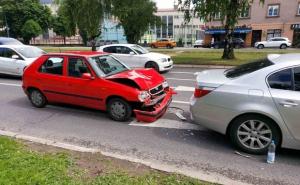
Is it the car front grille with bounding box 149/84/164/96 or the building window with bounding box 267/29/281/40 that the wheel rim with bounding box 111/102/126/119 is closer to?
the car front grille with bounding box 149/84/164/96

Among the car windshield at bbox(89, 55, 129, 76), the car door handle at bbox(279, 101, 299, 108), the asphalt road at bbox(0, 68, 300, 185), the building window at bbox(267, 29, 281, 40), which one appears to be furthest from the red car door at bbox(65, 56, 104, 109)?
the building window at bbox(267, 29, 281, 40)

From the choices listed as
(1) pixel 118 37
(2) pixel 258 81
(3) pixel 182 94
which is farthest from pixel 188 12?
(1) pixel 118 37

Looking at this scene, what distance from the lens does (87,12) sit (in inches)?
818

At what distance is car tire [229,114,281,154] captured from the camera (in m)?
4.30

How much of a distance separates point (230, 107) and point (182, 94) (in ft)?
14.1

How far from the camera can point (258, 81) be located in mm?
4352

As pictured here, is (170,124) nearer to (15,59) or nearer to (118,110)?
(118,110)

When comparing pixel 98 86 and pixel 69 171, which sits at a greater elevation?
pixel 98 86

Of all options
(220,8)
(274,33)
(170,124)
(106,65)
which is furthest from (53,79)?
(274,33)

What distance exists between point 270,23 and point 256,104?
4393 centimetres

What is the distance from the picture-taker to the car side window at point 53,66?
682 cm

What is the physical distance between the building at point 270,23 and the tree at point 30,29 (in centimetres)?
3675

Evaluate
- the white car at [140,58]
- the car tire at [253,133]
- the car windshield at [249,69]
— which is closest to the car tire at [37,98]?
the car windshield at [249,69]

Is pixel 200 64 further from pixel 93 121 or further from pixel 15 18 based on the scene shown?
pixel 15 18
